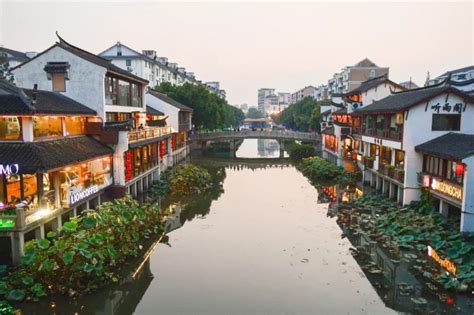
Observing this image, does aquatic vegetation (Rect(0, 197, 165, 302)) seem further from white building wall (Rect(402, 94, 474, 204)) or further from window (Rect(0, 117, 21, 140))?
white building wall (Rect(402, 94, 474, 204))

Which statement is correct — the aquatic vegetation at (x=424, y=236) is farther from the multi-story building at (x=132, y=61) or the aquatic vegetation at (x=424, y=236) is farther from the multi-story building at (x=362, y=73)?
the multi-story building at (x=362, y=73)

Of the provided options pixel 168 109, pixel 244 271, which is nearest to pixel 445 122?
pixel 244 271

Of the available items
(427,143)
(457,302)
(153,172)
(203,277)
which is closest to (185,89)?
(153,172)

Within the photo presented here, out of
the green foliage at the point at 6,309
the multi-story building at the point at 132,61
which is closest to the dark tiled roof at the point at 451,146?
the green foliage at the point at 6,309

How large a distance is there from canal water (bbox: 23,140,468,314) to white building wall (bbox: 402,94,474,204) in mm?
5898

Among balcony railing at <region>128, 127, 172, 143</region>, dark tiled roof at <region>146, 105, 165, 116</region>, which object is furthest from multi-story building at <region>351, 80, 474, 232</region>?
dark tiled roof at <region>146, 105, 165, 116</region>

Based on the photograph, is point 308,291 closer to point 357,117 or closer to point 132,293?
point 132,293

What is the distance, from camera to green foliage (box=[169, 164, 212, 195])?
3562 cm

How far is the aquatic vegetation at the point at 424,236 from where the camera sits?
54.0 ft

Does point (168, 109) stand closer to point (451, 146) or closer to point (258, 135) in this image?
point (258, 135)

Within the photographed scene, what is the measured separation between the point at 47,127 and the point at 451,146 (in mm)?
23199

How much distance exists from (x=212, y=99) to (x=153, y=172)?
3297 cm

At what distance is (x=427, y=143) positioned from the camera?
2631 cm

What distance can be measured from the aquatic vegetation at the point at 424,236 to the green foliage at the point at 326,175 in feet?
35.3
